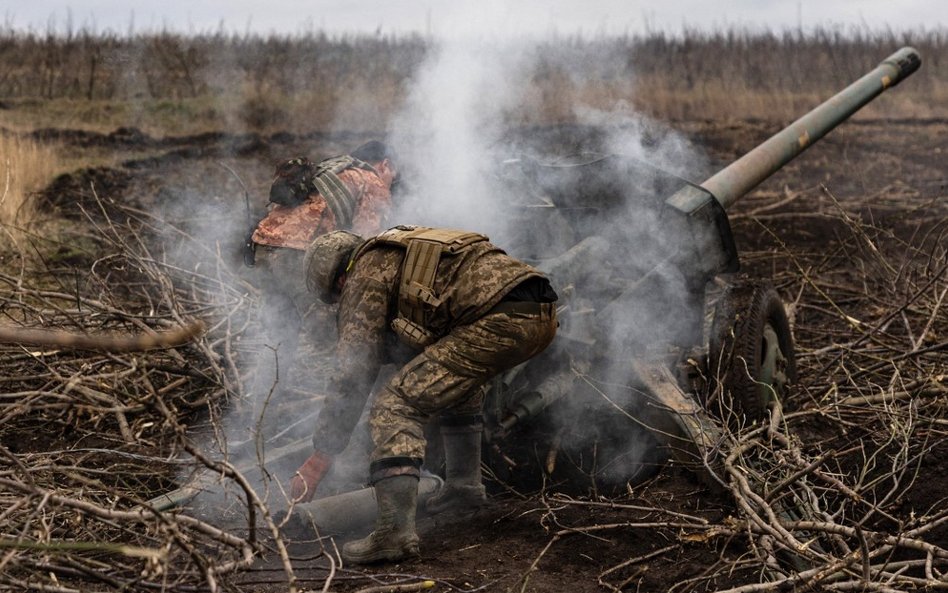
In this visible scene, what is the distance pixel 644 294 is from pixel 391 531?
83.7 inches

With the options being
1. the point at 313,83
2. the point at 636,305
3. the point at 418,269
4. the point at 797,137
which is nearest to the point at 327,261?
the point at 418,269

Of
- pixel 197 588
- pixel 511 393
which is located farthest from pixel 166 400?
pixel 197 588

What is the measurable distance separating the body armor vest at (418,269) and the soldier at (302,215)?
1.16 metres

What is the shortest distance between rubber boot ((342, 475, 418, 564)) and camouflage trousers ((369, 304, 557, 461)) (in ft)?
0.48

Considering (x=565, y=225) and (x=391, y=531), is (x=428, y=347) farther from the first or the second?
(x=565, y=225)

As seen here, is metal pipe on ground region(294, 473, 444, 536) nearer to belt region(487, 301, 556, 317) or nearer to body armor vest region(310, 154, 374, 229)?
belt region(487, 301, 556, 317)

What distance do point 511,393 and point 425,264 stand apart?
118 cm

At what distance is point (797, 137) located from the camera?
6.61 meters

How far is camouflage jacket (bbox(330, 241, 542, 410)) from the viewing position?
414 centimetres

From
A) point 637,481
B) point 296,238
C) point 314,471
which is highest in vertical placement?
point 296,238

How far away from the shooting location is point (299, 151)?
47.8 feet

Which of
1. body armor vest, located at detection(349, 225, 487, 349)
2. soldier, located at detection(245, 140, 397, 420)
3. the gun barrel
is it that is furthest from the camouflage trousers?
the gun barrel

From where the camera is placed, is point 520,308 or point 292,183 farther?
point 292,183

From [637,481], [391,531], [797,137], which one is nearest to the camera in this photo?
[391,531]
